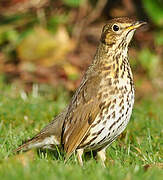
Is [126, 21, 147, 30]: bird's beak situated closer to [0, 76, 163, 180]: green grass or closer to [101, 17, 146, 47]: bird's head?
[101, 17, 146, 47]: bird's head

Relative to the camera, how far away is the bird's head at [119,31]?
449 cm

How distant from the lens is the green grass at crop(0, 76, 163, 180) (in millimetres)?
3490

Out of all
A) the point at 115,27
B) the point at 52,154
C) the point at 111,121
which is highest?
the point at 115,27

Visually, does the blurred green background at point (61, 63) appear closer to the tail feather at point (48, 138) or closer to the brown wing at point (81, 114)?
the tail feather at point (48, 138)

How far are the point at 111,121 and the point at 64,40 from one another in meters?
4.72

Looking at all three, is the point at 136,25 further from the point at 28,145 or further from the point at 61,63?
the point at 61,63

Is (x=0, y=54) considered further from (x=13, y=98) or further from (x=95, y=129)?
(x=95, y=129)

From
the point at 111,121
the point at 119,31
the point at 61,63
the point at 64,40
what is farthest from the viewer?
the point at 61,63

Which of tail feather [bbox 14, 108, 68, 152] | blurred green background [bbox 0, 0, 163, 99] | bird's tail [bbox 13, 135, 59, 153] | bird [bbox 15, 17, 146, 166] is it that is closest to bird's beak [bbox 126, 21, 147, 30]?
bird [bbox 15, 17, 146, 166]

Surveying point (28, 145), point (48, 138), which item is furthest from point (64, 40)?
point (28, 145)

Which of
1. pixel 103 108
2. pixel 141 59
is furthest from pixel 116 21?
pixel 141 59

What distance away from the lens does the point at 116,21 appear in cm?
459

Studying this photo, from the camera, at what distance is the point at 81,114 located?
462 centimetres

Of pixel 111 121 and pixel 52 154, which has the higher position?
pixel 111 121
